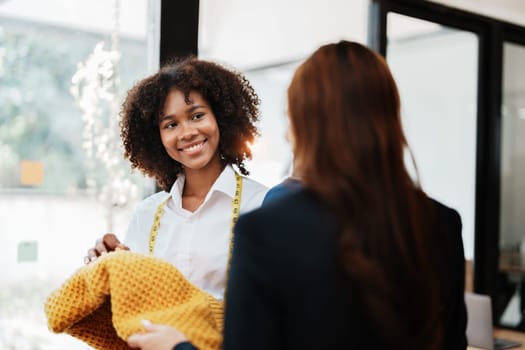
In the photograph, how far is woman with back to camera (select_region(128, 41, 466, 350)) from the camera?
3.27 feet

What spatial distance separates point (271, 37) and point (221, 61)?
4.32m

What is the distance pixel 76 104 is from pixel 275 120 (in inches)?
188

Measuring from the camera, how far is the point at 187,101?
1760 millimetres

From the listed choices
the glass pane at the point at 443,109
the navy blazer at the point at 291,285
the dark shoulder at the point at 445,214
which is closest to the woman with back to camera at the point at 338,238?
the navy blazer at the point at 291,285

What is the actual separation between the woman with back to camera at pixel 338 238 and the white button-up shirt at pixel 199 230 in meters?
0.60

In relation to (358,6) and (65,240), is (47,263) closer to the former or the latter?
(65,240)

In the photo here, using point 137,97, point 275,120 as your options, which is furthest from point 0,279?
point 275,120

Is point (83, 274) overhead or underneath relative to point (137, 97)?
underneath

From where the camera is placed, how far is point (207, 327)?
1.29 metres

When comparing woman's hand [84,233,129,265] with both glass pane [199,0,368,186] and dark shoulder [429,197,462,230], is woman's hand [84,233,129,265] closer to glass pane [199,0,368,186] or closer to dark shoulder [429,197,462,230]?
dark shoulder [429,197,462,230]

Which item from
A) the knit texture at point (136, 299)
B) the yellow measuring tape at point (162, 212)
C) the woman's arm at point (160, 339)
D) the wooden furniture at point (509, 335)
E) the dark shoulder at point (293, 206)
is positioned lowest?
the wooden furniture at point (509, 335)

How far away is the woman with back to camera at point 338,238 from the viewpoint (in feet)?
3.27

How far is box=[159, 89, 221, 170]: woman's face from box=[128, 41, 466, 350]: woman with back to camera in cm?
67

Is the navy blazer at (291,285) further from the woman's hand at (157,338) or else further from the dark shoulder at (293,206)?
the woman's hand at (157,338)
